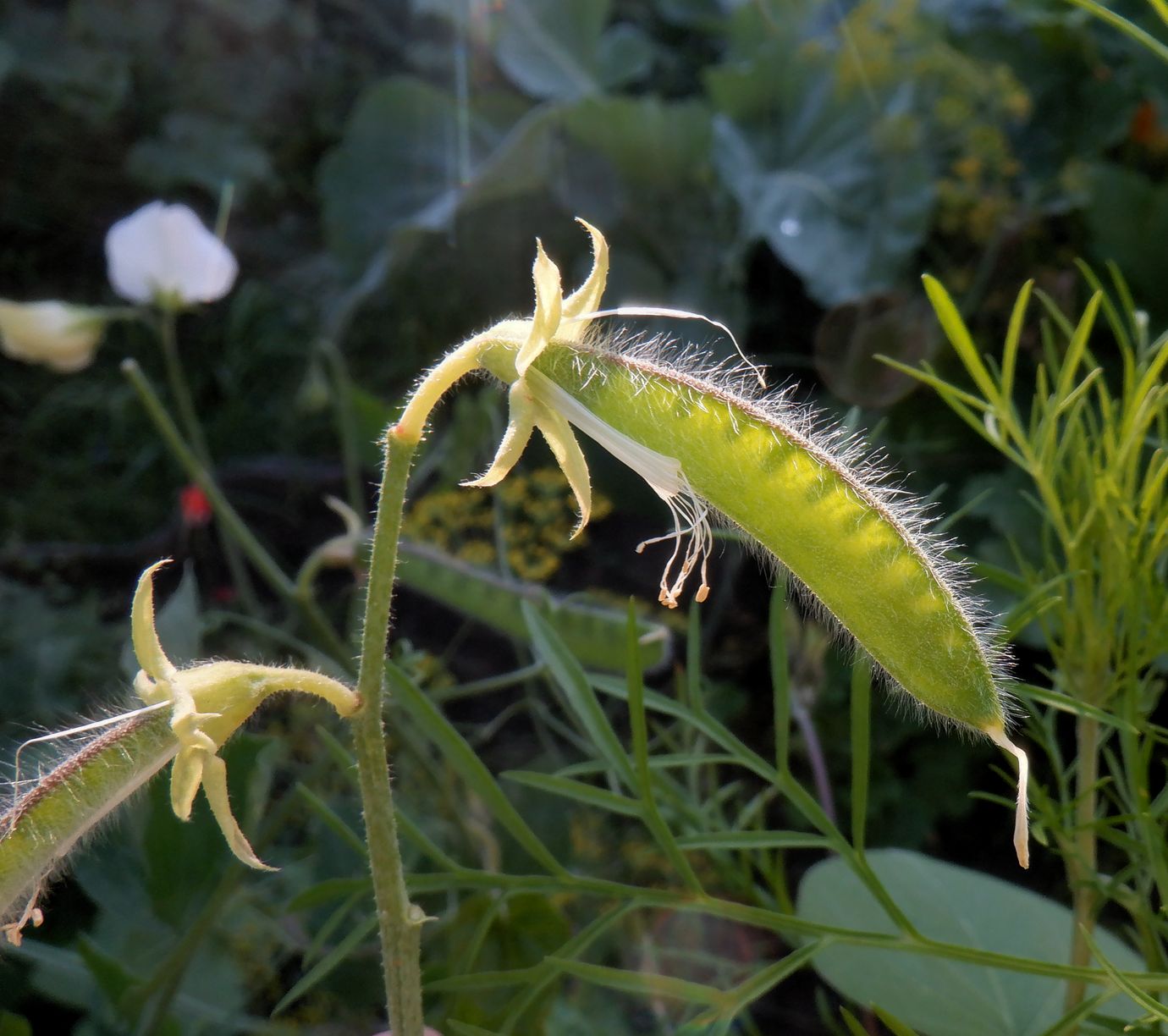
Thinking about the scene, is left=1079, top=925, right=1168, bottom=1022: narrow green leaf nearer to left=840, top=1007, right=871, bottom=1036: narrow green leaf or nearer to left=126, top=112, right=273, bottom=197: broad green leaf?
left=840, top=1007, right=871, bottom=1036: narrow green leaf

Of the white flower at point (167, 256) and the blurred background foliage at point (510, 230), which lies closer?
the white flower at point (167, 256)

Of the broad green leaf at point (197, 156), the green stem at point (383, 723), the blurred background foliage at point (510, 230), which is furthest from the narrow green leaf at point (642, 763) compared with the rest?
the broad green leaf at point (197, 156)

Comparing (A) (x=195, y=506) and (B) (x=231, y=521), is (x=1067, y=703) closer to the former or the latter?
(B) (x=231, y=521)

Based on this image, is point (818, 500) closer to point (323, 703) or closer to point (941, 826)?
point (323, 703)

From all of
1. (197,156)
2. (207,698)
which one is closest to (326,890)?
(207,698)

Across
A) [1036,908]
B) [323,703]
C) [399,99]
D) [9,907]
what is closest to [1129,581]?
[1036,908]

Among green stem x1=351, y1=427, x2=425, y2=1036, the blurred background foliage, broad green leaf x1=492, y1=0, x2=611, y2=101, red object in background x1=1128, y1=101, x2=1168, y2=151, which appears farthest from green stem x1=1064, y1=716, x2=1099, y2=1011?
broad green leaf x1=492, y1=0, x2=611, y2=101

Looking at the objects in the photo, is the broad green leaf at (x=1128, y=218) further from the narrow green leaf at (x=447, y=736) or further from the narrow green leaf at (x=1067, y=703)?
the narrow green leaf at (x=447, y=736)
